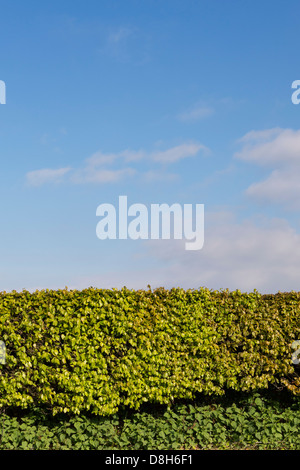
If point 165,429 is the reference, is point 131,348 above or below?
above

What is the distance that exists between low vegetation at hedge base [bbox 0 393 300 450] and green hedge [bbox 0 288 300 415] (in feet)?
1.49

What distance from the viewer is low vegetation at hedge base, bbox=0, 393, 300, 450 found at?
436 inches

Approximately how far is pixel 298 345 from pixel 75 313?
6.35 meters

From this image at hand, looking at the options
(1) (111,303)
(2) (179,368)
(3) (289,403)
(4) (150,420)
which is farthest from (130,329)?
(3) (289,403)

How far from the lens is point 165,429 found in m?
11.6

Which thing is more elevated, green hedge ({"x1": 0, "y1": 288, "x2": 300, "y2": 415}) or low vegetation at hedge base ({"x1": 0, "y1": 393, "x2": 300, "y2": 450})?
green hedge ({"x1": 0, "y1": 288, "x2": 300, "y2": 415})

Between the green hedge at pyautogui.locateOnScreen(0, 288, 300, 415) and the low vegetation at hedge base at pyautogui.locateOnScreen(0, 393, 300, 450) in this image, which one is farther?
the green hedge at pyautogui.locateOnScreen(0, 288, 300, 415)

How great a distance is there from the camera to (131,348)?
11797 millimetres

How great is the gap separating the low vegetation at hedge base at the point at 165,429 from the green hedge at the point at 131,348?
45cm

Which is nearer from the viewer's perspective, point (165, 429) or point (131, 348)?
point (165, 429)

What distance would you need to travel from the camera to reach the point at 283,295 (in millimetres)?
13789

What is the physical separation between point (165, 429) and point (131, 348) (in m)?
2.11

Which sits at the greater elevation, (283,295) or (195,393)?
(283,295)

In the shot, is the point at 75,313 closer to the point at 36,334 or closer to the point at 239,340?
the point at 36,334
